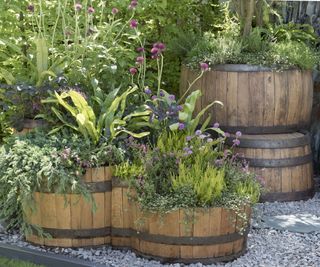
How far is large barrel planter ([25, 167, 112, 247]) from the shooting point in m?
4.60

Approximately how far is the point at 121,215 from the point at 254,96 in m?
1.66

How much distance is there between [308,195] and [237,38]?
1.44 metres

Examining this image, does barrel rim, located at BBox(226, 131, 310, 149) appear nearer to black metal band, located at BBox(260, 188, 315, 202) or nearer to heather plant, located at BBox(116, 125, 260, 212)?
black metal band, located at BBox(260, 188, 315, 202)

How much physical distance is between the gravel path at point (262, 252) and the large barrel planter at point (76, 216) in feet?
0.24

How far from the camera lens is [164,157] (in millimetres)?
4656

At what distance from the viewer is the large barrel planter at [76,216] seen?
4.60 m

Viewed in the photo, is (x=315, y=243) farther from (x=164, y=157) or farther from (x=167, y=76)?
(x=167, y=76)

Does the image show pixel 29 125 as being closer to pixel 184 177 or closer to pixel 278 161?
pixel 184 177

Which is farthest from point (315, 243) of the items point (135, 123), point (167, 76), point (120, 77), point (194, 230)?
point (167, 76)

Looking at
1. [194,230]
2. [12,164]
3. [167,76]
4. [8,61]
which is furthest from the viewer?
[167,76]

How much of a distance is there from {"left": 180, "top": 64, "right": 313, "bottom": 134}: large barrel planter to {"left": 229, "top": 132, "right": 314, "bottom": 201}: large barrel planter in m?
0.12

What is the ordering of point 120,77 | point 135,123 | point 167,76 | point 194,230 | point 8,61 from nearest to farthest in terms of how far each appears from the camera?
1. point 194,230
2. point 135,123
3. point 120,77
4. point 8,61
5. point 167,76

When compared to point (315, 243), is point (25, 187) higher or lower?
higher

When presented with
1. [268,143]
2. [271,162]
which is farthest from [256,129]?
[271,162]
